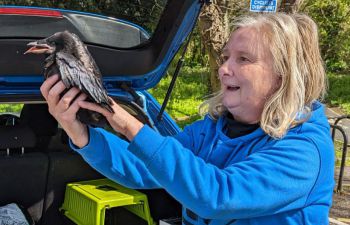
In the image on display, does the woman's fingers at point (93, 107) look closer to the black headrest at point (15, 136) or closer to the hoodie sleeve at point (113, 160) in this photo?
the hoodie sleeve at point (113, 160)

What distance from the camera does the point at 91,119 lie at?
1505mm

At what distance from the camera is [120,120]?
1.41m

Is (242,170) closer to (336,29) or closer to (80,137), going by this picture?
(80,137)

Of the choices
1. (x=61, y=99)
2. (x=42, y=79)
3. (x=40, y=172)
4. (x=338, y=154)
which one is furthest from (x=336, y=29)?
(x=61, y=99)

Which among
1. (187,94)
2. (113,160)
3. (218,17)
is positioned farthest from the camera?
(187,94)

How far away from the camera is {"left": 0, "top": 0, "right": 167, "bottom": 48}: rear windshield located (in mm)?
2580

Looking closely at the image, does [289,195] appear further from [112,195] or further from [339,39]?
[339,39]

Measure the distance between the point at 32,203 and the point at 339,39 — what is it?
1654 centimetres

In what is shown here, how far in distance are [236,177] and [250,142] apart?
246 mm

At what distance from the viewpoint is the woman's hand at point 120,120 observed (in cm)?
140

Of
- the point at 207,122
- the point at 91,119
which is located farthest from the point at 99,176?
the point at 91,119

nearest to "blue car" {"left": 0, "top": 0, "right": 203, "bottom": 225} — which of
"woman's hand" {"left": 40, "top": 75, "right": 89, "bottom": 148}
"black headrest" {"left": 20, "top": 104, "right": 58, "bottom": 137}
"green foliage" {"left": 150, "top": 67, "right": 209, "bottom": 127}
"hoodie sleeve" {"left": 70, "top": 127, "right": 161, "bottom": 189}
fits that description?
"black headrest" {"left": 20, "top": 104, "right": 58, "bottom": 137}

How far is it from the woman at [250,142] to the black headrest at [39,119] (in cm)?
140

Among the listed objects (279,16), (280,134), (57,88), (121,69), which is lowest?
(121,69)
